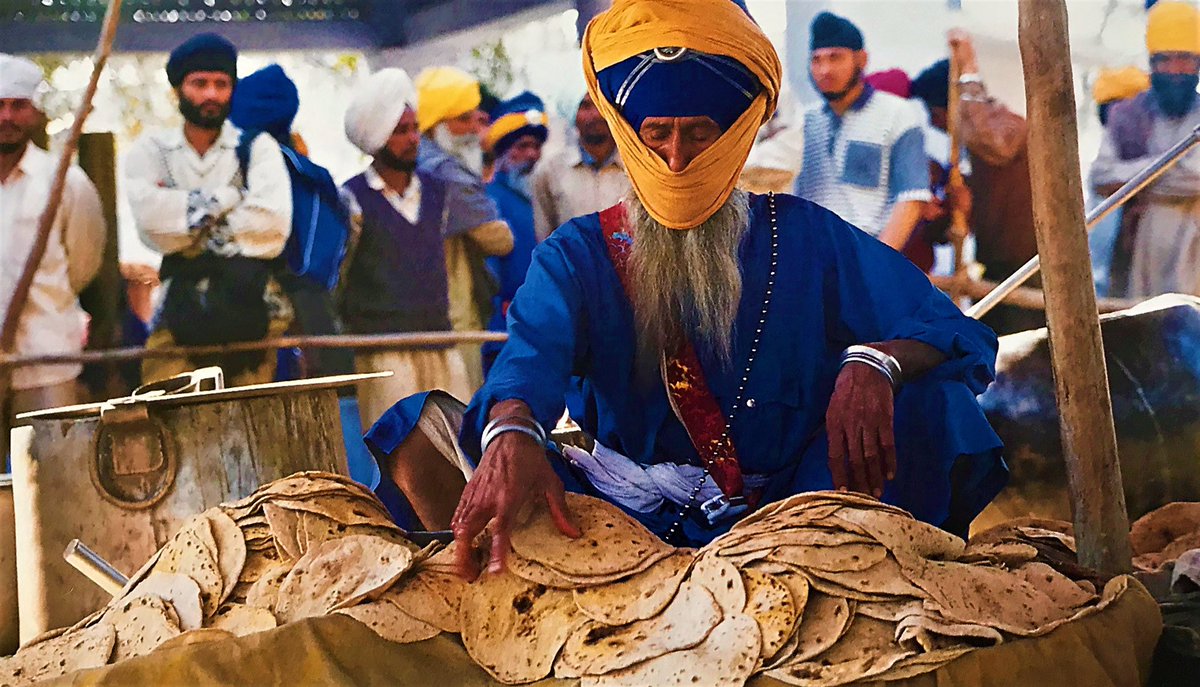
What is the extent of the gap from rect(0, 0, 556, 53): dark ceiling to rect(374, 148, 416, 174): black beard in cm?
51

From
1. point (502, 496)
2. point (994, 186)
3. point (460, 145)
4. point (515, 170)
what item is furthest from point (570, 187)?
point (502, 496)

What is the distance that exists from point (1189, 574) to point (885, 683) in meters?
1.26

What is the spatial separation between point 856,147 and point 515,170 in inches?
64.5

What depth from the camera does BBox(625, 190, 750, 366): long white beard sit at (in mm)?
3031

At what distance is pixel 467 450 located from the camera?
2881 mm

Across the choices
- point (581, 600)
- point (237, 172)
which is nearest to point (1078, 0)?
point (237, 172)

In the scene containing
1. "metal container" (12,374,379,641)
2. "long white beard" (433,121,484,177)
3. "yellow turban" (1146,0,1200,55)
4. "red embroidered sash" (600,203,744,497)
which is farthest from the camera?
"long white beard" (433,121,484,177)

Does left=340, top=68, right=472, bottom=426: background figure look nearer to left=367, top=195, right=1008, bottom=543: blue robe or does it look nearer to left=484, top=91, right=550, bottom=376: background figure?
left=484, top=91, right=550, bottom=376: background figure

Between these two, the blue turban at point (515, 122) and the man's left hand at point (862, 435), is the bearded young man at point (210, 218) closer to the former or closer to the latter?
the blue turban at point (515, 122)

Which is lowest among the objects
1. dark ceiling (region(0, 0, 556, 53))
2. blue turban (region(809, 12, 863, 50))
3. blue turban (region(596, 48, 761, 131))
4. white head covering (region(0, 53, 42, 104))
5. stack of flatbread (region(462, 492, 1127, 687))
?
stack of flatbread (region(462, 492, 1127, 687))

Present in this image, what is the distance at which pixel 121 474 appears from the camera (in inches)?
156

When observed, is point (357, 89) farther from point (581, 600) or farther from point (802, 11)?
point (581, 600)

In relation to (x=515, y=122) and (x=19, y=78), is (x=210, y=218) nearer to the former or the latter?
(x=19, y=78)

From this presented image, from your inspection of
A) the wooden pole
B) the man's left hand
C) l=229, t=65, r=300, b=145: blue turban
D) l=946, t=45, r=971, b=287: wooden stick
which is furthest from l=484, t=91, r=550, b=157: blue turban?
the man's left hand
